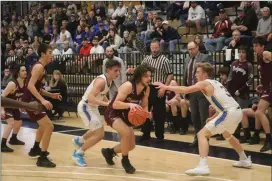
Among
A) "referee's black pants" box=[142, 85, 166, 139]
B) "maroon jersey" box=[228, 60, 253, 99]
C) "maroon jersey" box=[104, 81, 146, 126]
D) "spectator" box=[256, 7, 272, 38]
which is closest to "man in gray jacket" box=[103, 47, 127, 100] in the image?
"referee's black pants" box=[142, 85, 166, 139]

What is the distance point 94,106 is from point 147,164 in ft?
3.52

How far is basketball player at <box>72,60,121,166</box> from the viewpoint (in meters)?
6.23

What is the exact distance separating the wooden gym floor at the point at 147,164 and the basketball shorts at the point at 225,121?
1.77 ft

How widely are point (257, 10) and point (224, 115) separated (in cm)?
561

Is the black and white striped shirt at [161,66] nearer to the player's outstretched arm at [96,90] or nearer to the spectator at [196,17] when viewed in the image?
the player's outstretched arm at [96,90]

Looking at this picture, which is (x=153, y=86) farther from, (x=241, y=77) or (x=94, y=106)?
(x=94, y=106)

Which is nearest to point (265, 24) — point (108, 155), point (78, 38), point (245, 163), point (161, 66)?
point (161, 66)

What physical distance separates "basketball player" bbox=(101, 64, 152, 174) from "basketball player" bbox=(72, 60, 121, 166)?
236 mm

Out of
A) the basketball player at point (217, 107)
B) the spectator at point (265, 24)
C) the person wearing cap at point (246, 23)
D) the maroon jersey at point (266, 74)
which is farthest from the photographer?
the person wearing cap at point (246, 23)

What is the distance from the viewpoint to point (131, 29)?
41.1 ft

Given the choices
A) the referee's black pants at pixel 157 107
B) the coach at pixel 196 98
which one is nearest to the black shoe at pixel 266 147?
the coach at pixel 196 98

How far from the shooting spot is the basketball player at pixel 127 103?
19.2 feet

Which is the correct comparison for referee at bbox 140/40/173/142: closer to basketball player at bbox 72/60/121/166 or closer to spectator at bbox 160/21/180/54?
basketball player at bbox 72/60/121/166

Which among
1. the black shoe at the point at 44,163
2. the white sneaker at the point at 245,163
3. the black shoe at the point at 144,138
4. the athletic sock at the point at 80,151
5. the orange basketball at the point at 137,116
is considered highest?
the orange basketball at the point at 137,116
